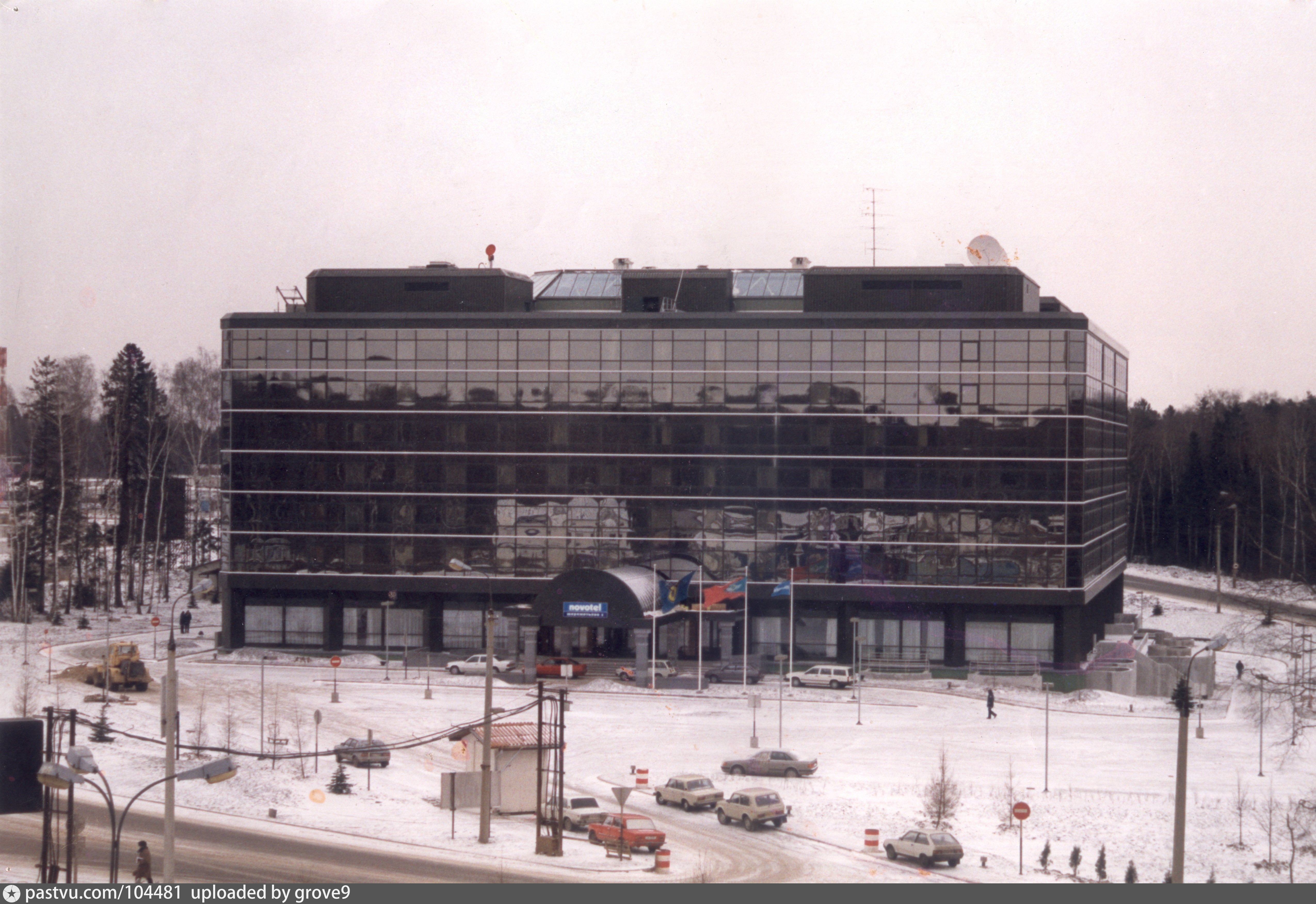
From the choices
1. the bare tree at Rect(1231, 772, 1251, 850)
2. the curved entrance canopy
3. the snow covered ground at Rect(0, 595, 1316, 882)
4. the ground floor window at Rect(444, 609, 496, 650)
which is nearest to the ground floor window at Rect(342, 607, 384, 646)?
the snow covered ground at Rect(0, 595, 1316, 882)

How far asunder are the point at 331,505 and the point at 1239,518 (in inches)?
2839

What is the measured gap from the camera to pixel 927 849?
32.0 m

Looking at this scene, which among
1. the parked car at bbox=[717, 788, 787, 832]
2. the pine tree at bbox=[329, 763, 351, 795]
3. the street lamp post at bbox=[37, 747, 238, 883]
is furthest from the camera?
the pine tree at bbox=[329, 763, 351, 795]

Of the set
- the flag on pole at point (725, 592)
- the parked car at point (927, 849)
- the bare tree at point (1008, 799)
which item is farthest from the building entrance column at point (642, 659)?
the parked car at point (927, 849)

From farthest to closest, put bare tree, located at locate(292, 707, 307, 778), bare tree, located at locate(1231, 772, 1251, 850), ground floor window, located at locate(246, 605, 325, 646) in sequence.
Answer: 1. ground floor window, located at locate(246, 605, 325, 646)
2. bare tree, located at locate(292, 707, 307, 778)
3. bare tree, located at locate(1231, 772, 1251, 850)

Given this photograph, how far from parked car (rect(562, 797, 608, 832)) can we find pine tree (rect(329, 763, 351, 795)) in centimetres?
662

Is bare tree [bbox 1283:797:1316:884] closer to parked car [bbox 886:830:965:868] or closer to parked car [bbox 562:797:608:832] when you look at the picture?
parked car [bbox 886:830:965:868]

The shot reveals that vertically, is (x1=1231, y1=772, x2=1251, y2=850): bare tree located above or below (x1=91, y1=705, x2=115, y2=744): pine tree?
below

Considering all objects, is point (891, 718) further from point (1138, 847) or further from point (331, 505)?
point (331, 505)

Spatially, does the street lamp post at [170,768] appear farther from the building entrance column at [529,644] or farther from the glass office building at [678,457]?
the glass office building at [678,457]

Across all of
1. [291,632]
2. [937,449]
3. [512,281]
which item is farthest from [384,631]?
[937,449]

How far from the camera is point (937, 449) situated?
60.7 metres

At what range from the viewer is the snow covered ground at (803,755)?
3322cm

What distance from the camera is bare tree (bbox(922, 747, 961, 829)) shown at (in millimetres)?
35656
